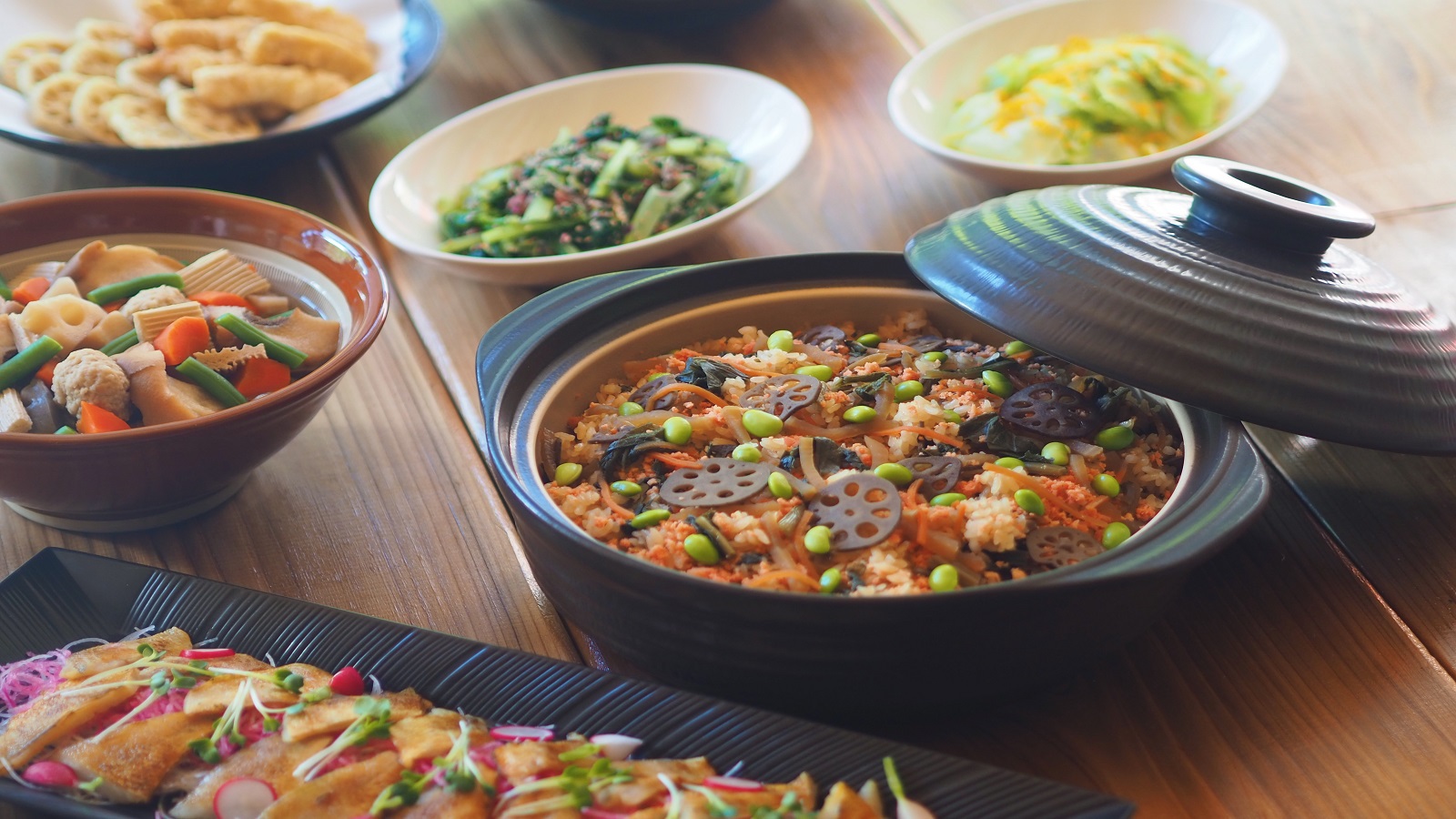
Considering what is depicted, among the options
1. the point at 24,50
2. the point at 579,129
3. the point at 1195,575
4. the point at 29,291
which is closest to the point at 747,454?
the point at 1195,575

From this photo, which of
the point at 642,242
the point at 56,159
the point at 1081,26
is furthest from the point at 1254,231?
the point at 56,159

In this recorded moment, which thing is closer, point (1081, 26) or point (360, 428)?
point (360, 428)

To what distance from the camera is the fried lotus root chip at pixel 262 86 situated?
2.47 metres

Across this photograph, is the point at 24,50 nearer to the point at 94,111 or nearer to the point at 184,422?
the point at 94,111

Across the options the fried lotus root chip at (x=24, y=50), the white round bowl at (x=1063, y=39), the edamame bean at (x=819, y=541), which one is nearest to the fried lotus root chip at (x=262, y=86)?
the fried lotus root chip at (x=24, y=50)

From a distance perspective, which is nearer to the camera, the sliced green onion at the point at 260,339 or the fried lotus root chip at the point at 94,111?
the sliced green onion at the point at 260,339

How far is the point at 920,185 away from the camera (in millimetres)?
2523

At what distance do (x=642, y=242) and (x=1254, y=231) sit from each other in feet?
3.58

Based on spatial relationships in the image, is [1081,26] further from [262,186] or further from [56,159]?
[56,159]

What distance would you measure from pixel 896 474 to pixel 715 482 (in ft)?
0.77

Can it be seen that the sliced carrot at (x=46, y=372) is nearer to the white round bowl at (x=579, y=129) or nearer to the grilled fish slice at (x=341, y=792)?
the white round bowl at (x=579, y=129)

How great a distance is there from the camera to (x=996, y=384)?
5.06 ft

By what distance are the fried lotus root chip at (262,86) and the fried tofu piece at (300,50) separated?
0.08ft

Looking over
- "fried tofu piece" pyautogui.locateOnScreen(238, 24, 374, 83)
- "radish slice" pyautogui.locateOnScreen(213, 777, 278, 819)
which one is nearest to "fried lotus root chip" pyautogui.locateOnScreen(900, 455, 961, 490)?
"radish slice" pyautogui.locateOnScreen(213, 777, 278, 819)
